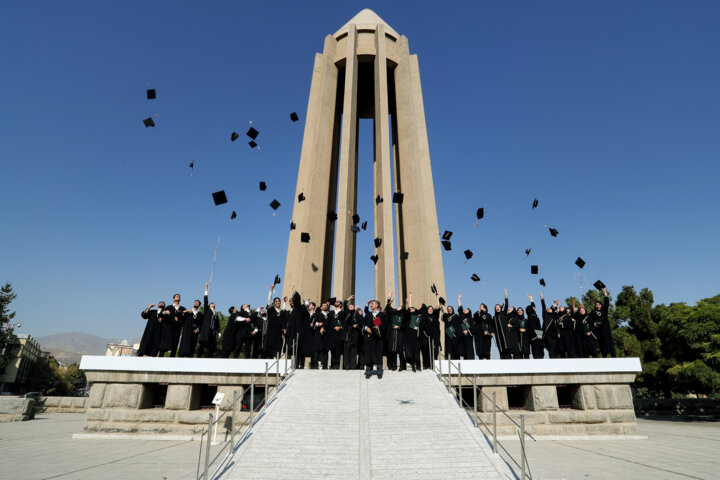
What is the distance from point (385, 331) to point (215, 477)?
4.81m

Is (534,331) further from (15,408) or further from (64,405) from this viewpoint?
(64,405)

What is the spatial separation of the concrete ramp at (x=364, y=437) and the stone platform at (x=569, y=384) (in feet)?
3.63

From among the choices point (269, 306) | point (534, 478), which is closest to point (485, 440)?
point (534, 478)

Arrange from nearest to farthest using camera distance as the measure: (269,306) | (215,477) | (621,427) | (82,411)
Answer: (215,477)
(621,427)
(269,306)
(82,411)

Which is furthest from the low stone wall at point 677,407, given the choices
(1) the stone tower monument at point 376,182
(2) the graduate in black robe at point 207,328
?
(2) the graduate in black robe at point 207,328

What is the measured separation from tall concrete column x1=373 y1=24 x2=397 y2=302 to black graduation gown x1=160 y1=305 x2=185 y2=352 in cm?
742

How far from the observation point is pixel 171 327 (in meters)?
8.54

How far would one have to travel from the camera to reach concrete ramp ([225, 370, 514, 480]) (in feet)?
14.9

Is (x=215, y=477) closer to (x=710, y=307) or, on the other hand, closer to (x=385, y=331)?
(x=385, y=331)

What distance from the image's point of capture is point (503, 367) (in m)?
7.38

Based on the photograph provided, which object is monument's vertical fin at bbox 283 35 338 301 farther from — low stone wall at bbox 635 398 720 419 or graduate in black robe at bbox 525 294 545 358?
low stone wall at bbox 635 398 720 419

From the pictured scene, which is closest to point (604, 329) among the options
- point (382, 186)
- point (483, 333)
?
point (483, 333)

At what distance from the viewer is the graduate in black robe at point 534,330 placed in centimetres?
904

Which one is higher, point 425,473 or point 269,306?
point 269,306
